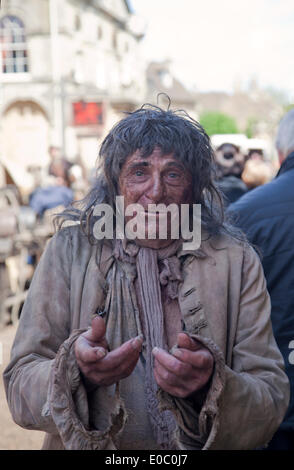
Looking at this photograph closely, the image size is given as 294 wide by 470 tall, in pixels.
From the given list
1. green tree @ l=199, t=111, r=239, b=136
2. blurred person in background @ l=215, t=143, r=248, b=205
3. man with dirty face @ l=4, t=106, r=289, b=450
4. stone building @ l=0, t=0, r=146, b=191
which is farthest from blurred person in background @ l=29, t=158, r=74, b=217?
green tree @ l=199, t=111, r=239, b=136

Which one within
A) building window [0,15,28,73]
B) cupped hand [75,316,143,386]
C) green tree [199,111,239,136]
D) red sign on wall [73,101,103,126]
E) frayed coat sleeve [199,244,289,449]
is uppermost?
building window [0,15,28,73]

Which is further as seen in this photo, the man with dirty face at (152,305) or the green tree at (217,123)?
the green tree at (217,123)

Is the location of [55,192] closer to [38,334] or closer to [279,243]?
[279,243]

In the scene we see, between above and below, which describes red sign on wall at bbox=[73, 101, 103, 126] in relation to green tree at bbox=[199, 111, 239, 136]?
above

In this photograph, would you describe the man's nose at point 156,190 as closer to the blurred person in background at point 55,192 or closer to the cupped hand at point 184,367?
the cupped hand at point 184,367

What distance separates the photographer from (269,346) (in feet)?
6.32

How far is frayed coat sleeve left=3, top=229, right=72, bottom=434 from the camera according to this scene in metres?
1.82

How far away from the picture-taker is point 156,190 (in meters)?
1.93

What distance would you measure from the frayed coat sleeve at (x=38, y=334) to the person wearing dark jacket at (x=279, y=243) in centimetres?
88

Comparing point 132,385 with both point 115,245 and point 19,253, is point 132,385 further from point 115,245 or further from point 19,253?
point 19,253

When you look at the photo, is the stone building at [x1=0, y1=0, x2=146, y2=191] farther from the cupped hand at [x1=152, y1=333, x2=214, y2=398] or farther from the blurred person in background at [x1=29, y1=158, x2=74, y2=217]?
the cupped hand at [x1=152, y1=333, x2=214, y2=398]

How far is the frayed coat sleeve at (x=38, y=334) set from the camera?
5.97 ft

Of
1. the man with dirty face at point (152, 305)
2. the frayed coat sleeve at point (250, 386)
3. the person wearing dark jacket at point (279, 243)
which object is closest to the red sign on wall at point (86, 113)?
the person wearing dark jacket at point (279, 243)

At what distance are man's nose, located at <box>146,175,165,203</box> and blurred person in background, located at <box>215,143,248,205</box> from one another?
324cm
